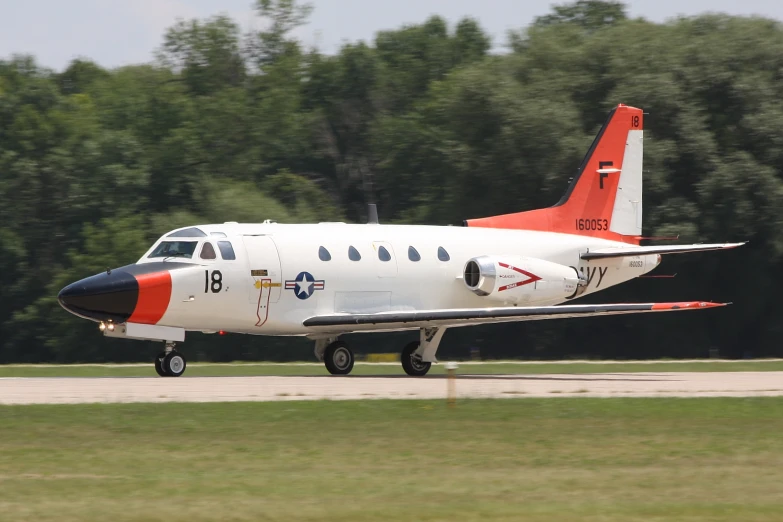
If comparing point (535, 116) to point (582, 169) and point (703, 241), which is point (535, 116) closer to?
point (703, 241)

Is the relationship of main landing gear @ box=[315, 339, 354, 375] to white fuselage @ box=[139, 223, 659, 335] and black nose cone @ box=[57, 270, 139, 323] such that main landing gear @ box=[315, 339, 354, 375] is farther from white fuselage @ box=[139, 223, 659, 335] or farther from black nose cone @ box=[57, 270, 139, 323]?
black nose cone @ box=[57, 270, 139, 323]

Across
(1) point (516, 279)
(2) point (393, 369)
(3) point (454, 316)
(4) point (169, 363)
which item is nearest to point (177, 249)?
(4) point (169, 363)

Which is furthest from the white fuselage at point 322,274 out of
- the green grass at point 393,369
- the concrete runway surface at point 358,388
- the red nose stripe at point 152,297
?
the green grass at point 393,369

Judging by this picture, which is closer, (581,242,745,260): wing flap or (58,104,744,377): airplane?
(58,104,744,377): airplane

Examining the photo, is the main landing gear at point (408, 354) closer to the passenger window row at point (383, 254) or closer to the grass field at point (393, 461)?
the passenger window row at point (383, 254)

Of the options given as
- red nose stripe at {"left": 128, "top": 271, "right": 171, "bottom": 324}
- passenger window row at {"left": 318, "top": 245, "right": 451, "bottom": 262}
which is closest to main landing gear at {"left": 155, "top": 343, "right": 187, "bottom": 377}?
red nose stripe at {"left": 128, "top": 271, "right": 171, "bottom": 324}

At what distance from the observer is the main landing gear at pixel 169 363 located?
2567cm

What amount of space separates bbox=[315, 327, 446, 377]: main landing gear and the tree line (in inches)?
641

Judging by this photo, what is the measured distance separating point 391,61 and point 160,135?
51.6 feet

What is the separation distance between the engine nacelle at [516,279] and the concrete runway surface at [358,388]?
244cm

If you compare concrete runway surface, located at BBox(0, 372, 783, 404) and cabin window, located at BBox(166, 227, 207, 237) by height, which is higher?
cabin window, located at BBox(166, 227, 207, 237)

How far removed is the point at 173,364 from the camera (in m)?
25.8

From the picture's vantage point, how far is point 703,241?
141ft

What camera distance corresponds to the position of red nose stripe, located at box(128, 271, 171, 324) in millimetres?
24516
